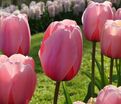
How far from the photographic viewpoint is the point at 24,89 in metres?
1.61

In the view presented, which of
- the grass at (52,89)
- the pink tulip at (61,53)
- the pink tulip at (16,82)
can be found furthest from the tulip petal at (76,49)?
the grass at (52,89)

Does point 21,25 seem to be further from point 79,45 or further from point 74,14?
point 74,14

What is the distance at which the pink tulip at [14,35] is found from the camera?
86.6 inches

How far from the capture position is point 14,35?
220cm

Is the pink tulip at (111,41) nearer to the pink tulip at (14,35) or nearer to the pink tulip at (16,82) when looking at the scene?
the pink tulip at (14,35)

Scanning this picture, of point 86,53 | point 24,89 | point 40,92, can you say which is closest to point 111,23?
point 24,89

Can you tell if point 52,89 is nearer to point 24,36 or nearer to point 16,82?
point 24,36

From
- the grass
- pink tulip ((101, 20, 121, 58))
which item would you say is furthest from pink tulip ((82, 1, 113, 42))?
the grass

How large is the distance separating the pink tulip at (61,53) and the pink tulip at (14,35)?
1.01 feet

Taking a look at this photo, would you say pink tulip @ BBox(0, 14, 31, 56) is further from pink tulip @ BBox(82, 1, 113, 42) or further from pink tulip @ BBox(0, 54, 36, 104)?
pink tulip @ BBox(0, 54, 36, 104)

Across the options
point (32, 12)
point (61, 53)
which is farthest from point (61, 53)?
point (32, 12)

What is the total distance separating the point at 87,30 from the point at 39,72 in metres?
4.55

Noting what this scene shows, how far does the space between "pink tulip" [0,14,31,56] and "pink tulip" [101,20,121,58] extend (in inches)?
15.0

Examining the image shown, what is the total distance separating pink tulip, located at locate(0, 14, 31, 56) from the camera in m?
2.20
